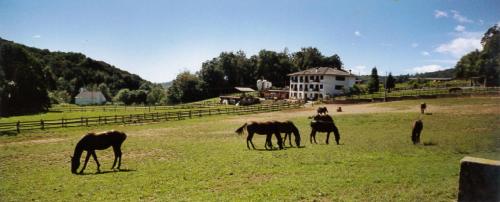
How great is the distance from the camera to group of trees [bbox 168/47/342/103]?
96750mm

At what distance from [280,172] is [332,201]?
336 centimetres

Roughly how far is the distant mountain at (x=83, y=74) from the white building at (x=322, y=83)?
288 feet

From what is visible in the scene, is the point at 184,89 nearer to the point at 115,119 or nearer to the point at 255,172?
the point at 115,119

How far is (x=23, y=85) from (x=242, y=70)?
224ft

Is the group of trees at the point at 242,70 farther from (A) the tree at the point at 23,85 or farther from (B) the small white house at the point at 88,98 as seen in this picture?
(A) the tree at the point at 23,85

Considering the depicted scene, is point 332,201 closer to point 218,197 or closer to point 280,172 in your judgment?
point 218,197

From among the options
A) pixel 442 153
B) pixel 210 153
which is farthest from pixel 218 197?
pixel 442 153

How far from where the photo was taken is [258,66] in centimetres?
11212

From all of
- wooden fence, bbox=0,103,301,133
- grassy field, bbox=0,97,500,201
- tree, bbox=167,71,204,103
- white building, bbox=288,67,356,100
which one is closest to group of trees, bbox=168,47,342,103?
tree, bbox=167,71,204,103

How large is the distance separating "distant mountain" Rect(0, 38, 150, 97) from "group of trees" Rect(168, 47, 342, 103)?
5103cm

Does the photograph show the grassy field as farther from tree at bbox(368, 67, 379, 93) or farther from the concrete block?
tree at bbox(368, 67, 379, 93)

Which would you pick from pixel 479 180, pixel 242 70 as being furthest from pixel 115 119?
pixel 242 70

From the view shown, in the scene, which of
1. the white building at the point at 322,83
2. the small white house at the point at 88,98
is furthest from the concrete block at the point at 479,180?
the small white house at the point at 88,98

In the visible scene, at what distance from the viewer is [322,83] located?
71188 mm
